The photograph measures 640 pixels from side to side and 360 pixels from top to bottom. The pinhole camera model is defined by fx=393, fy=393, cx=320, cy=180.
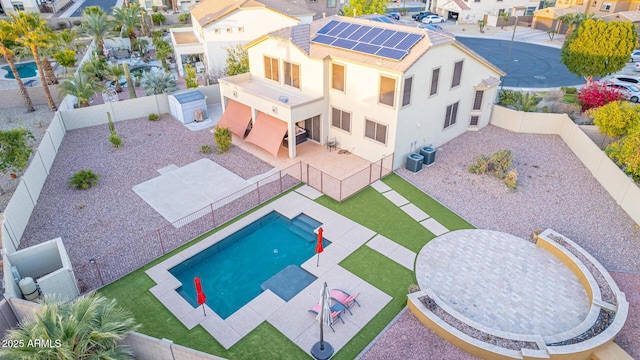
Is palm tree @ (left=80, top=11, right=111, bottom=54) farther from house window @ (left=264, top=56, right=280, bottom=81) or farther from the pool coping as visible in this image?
the pool coping

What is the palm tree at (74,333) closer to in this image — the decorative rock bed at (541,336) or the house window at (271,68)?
the decorative rock bed at (541,336)

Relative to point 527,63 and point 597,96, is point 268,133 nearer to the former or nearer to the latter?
point 597,96

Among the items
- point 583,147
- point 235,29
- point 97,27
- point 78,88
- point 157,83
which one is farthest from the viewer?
point 97,27

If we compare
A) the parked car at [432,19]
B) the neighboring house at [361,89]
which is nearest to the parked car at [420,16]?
the parked car at [432,19]

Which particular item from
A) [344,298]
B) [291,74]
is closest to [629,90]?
[291,74]

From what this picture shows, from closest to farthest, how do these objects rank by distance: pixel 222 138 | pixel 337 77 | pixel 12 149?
1. pixel 12 149
2. pixel 337 77
3. pixel 222 138

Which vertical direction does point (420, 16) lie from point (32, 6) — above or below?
below

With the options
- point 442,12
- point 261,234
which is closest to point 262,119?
point 261,234
